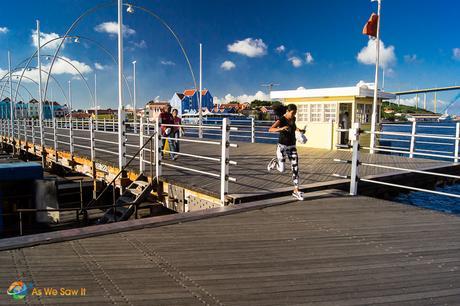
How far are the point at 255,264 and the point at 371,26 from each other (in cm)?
1580

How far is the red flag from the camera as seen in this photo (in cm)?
1627

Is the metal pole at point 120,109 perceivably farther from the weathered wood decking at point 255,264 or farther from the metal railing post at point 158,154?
the weathered wood decking at point 255,264

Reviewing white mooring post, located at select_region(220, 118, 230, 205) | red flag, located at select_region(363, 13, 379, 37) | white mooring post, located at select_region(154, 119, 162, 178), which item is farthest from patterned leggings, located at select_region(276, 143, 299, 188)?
red flag, located at select_region(363, 13, 379, 37)

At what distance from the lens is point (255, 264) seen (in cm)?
362

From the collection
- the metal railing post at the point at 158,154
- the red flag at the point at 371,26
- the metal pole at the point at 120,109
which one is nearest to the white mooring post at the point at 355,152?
the metal railing post at the point at 158,154

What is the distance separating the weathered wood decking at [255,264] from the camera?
117 inches

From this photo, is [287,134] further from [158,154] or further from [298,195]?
[158,154]

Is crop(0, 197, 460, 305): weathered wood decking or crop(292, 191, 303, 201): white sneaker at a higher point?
crop(292, 191, 303, 201): white sneaker

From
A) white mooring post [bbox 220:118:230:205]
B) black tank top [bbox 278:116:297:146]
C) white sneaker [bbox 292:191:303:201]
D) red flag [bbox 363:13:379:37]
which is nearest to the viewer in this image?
white mooring post [bbox 220:118:230:205]

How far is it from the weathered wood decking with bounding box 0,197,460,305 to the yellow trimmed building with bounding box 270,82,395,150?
10.6 metres

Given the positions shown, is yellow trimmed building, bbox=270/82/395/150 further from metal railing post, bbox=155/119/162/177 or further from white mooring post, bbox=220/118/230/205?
white mooring post, bbox=220/118/230/205

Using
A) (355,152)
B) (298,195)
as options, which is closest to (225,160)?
(298,195)

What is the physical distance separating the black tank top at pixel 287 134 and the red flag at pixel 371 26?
11.8 meters

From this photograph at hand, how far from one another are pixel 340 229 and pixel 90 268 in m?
3.24
